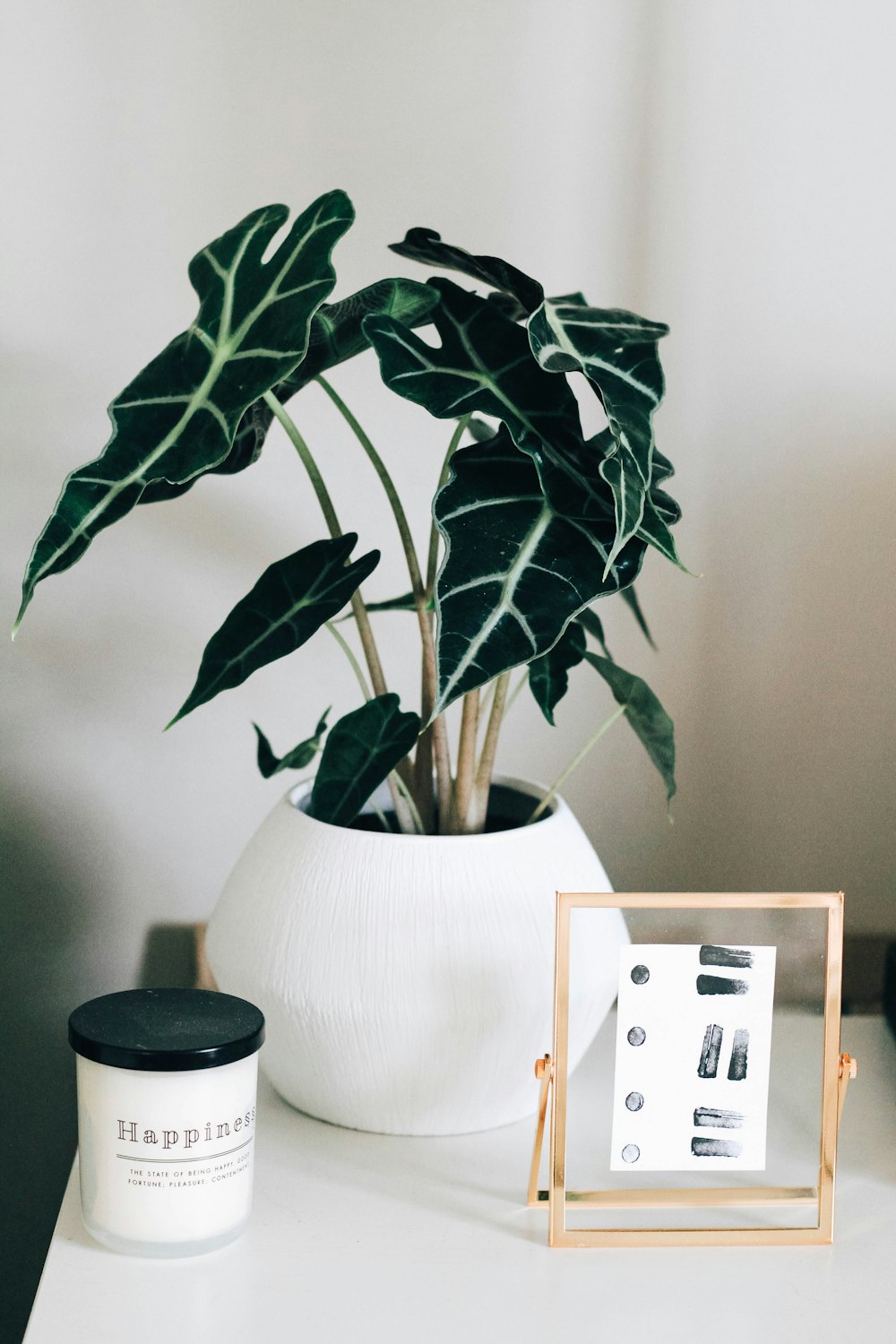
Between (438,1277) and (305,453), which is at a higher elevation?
(305,453)

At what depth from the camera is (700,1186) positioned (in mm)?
646

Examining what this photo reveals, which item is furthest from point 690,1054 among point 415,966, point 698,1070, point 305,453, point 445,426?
Answer: point 445,426

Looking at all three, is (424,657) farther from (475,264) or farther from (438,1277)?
(438,1277)

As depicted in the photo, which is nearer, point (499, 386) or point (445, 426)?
point (499, 386)

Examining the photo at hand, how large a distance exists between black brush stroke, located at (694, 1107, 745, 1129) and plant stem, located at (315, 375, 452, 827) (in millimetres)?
228

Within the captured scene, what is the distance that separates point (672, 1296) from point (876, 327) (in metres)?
0.71

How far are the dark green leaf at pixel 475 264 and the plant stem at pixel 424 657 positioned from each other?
0.09 metres

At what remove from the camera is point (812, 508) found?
0.96 metres

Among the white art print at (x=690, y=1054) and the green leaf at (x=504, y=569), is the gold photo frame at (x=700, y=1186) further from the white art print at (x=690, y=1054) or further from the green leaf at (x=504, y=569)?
the green leaf at (x=504, y=569)

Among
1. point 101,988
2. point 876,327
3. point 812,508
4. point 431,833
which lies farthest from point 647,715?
point 101,988

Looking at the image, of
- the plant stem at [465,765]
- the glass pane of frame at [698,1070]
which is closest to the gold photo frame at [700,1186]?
the glass pane of frame at [698,1070]

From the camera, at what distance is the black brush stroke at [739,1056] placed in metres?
0.63

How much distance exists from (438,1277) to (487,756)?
0.29 m

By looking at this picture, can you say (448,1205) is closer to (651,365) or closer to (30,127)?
(651,365)
